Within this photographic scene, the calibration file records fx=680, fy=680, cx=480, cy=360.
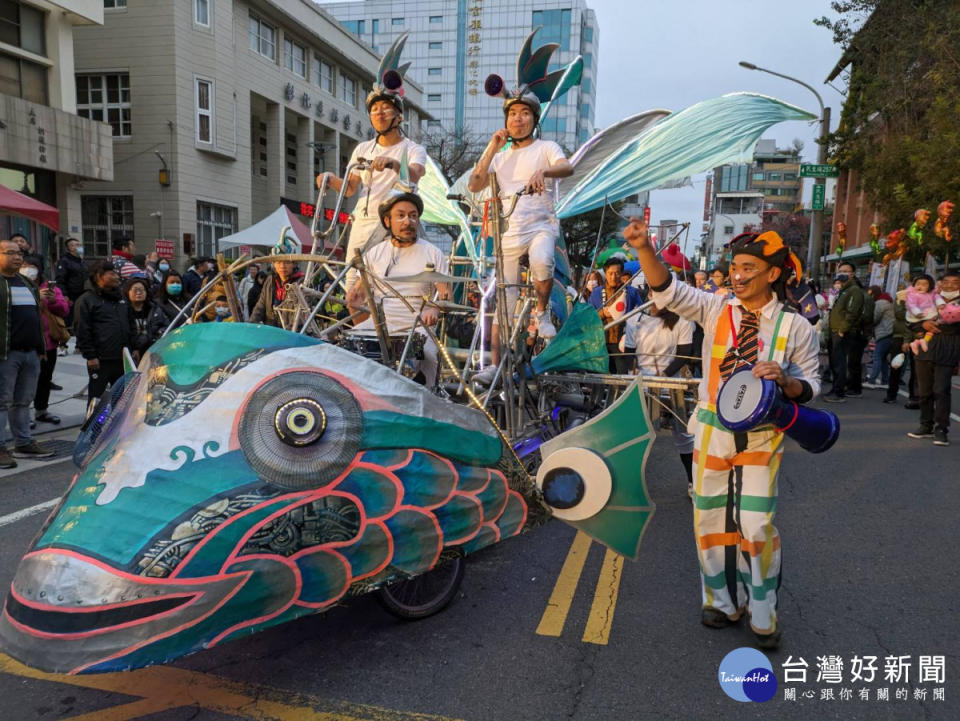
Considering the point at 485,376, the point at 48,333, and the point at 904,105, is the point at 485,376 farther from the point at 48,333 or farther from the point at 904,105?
the point at 904,105

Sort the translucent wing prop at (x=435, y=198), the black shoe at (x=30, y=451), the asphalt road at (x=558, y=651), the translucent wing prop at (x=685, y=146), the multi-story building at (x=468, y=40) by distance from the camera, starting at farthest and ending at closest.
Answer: the multi-story building at (x=468, y=40) < the translucent wing prop at (x=435, y=198) < the black shoe at (x=30, y=451) < the translucent wing prop at (x=685, y=146) < the asphalt road at (x=558, y=651)

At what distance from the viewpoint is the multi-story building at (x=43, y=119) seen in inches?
605

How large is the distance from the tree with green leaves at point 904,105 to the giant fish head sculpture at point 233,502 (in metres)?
13.2

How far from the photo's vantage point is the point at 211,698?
273 cm

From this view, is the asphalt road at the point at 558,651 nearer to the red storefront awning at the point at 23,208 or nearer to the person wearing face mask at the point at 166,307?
the person wearing face mask at the point at 166,307

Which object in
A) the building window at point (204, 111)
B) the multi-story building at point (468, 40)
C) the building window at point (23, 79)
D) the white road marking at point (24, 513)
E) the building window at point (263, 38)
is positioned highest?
the multi-story building at point (468, 40)

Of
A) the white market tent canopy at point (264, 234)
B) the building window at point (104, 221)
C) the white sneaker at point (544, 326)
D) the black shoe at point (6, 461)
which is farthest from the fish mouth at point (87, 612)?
the building window at point (104, 221)

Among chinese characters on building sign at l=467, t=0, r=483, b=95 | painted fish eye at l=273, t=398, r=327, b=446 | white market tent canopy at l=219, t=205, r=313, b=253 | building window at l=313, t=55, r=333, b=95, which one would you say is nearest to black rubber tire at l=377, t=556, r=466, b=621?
painted fish eye at l=273, t=398, r=327, b=446

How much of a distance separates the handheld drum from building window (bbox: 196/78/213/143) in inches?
910

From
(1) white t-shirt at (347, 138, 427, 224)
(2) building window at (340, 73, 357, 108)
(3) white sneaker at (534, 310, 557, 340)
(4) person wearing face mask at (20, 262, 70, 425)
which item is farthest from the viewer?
(2) building window at (340, 73, 357, 108)

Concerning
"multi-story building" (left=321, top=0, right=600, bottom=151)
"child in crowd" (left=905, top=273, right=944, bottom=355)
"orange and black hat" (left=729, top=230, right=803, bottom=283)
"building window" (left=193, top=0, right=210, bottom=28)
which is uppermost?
"multi-story building" (left=321, top=0, right=600, bottom=151)

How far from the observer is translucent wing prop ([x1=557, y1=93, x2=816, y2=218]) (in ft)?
17.9

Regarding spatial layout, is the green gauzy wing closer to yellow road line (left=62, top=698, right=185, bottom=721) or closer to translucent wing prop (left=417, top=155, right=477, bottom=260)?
yellow road line (left=62, top=698, right=185, bottom=721)

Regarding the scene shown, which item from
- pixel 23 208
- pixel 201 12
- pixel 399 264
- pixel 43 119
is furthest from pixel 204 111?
pixel 399 264
